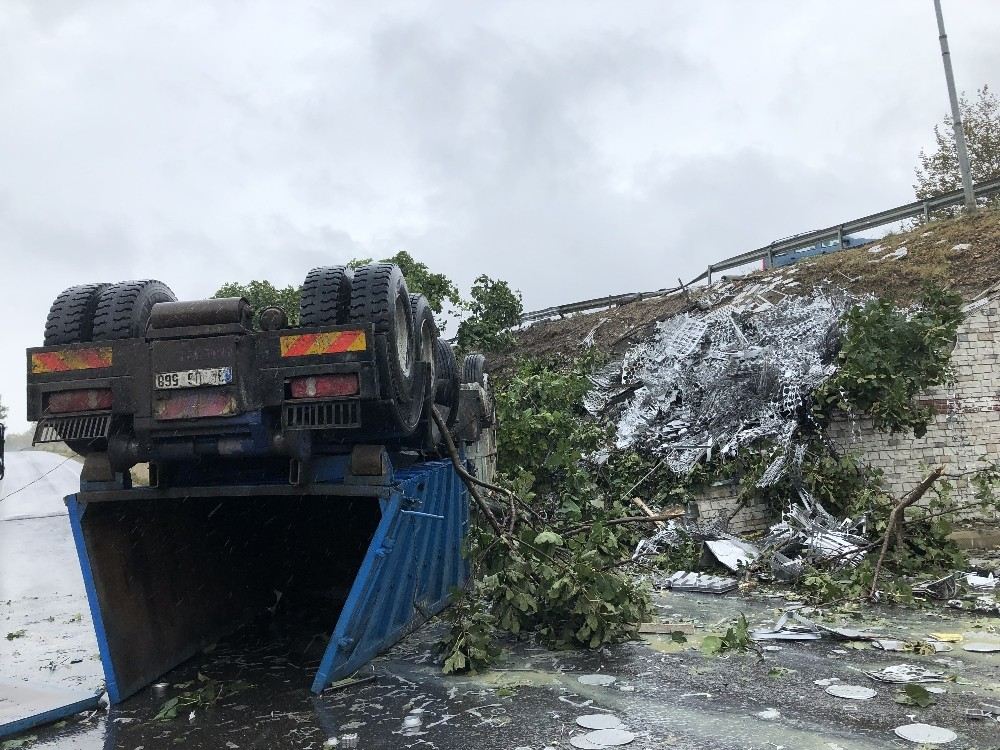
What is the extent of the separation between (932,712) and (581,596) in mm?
2510

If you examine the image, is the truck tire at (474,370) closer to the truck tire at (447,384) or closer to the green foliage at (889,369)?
the truck tire at (447,384)

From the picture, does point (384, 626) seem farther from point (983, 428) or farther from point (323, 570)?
point (983, 428)

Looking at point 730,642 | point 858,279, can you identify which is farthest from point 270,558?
point 858,279

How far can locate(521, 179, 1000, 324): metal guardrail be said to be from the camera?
18.6 metres

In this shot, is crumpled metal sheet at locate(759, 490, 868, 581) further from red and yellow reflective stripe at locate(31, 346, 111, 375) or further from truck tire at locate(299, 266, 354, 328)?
red and yellow reflective stripe at locate(31, 346, 111, 375)

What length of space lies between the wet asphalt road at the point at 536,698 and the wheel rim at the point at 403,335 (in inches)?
81.7

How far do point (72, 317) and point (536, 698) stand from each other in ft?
12.3

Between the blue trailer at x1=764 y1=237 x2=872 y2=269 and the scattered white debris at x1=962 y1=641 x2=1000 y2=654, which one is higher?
the blue trailer at x1=764 y1=237 x2=872 y2=269

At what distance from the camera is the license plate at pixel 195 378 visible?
17.2ft

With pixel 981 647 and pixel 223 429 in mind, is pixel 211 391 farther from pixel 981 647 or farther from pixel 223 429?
pixel 981 647

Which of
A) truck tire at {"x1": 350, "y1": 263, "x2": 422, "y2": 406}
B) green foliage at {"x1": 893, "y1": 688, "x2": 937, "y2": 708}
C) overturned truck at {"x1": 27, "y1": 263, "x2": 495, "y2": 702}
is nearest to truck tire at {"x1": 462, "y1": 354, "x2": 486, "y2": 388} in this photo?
overturned truck at {"x1": 27, "y1": 263, "x2": 495, "y2": 702}

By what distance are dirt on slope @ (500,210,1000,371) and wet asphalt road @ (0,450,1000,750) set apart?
9.88 meters

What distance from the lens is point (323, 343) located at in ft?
17.2

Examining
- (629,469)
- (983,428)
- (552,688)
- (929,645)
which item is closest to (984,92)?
(983,428)
